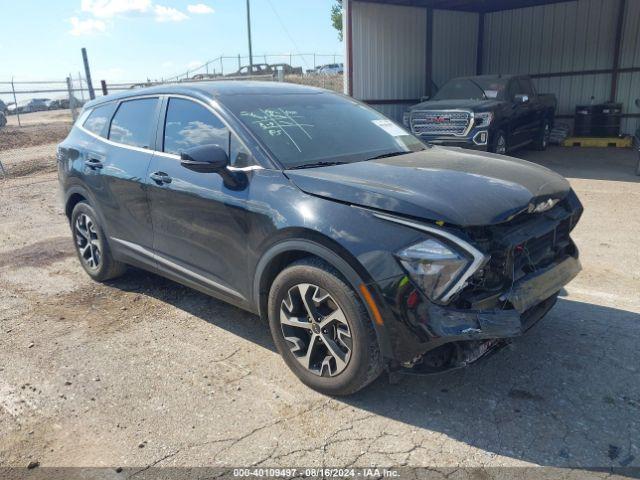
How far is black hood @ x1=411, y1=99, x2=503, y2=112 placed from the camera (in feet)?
35.6

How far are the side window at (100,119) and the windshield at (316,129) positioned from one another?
164 cm

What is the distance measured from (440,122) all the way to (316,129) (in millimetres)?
7783

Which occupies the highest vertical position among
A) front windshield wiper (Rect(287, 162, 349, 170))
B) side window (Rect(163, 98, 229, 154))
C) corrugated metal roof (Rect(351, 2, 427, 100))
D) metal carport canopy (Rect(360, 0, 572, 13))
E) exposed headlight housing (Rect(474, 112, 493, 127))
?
metal carport canopy (Rect(360, 0, 572, 13))

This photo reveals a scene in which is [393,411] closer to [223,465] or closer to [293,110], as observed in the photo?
[223,465]

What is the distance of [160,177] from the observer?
4.04 m

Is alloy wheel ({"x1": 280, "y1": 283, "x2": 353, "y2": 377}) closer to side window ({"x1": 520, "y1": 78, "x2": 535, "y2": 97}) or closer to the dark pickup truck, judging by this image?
the dark pickup truck

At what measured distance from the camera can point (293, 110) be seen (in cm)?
397

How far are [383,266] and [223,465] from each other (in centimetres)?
127

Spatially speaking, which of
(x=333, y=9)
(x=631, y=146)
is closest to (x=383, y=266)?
(x=631, y=146)

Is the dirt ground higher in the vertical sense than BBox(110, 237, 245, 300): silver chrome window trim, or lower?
lower

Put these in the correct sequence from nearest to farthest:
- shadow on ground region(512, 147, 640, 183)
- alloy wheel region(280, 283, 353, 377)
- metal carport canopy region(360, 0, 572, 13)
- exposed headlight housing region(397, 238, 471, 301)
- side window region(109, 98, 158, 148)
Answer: exposed headlight housing region(397, 238, 471, 301) → alloy wheel region(280, 283, 353, 377) → side window region(109, 98, 158, 148) → shadow on ground region(512, 147, 640, 183) → metal carport canopy region(360, 0, 572, 13)

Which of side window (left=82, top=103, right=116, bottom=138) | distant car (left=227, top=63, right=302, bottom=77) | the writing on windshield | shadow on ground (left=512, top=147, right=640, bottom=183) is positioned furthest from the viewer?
distant car (left=227, top=63, right=302, bottom=77)

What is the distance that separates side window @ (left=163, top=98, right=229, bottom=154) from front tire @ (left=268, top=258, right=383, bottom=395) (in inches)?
43.4

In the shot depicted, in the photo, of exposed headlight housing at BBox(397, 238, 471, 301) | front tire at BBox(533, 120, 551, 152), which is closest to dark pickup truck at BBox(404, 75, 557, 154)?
front tire at BBox(533, 120, 551, 152)
